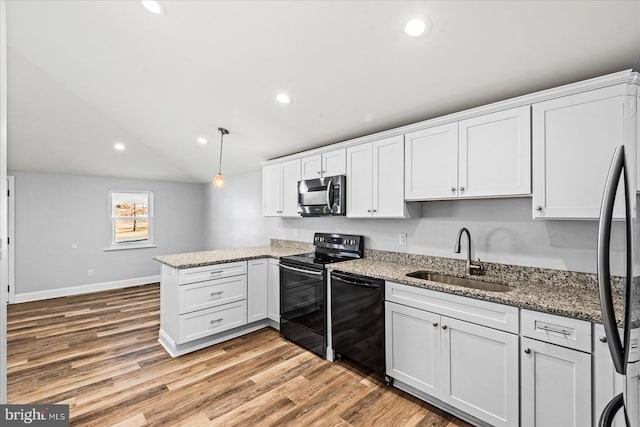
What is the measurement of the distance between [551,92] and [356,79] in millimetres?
1323

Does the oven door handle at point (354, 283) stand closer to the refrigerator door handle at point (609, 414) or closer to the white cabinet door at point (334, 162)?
the white cabinet door at point (334, 162)

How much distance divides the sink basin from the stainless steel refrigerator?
1.30 m

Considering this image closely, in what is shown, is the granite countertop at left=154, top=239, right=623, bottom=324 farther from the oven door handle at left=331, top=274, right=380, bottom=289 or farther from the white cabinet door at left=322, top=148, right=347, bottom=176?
the white cabinet door at left=322, top=148, right=347, bottom=176

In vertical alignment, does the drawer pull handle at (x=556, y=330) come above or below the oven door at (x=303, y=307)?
above

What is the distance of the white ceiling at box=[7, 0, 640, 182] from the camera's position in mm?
1677

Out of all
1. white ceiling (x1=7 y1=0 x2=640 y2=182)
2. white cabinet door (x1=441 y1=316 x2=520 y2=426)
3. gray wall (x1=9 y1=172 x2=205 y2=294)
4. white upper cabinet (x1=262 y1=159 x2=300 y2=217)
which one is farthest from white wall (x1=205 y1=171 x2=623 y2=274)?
gray wall (x1=9 y1=172 x2=205 y2=294)

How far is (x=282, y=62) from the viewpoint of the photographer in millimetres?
2359

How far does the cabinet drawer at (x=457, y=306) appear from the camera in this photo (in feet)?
5.74

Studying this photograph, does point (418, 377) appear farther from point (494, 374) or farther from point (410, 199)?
point (410, 199)

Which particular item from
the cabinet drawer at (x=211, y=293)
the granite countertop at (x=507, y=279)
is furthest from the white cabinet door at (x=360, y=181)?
the cabinet drawer at (x=211, y=293)

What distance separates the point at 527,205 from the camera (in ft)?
7.16

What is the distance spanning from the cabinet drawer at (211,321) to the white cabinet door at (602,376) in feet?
9.94

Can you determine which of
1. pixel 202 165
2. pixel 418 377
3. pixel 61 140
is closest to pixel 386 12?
pixel 418 377

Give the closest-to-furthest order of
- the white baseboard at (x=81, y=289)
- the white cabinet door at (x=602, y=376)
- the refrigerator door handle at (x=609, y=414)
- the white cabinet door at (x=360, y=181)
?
the refrigerator door handle at (x=609, y=414), the white cabinet door at (x=602, y=376), the white cabinet door at (x=360, y=181), the white baseboard at (x=81, y=289)
